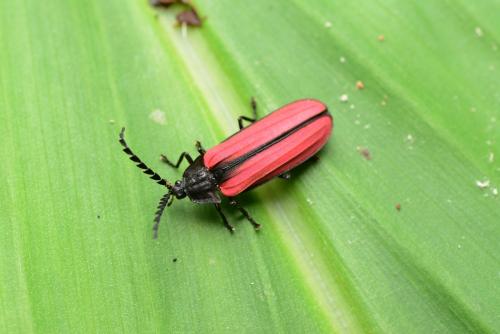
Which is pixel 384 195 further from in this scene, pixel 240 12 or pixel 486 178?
pixel 240 12

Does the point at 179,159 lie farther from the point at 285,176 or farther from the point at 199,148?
the point at 285,176

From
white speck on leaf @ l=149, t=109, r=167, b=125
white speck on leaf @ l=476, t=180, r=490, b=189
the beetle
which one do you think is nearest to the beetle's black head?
the beetle

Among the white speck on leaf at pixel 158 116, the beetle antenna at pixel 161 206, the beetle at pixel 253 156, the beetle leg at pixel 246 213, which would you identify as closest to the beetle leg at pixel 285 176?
the beetle at pixel 253 156

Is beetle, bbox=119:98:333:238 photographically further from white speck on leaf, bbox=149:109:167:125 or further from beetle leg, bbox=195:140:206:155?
white speck on leaf, bbox=149:109:167:125

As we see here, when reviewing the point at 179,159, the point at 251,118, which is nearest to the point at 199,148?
the point at 179,159

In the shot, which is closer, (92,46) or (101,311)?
(101,311)

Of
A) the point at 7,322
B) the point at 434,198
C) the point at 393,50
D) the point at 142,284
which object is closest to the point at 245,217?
the point at 142,284
